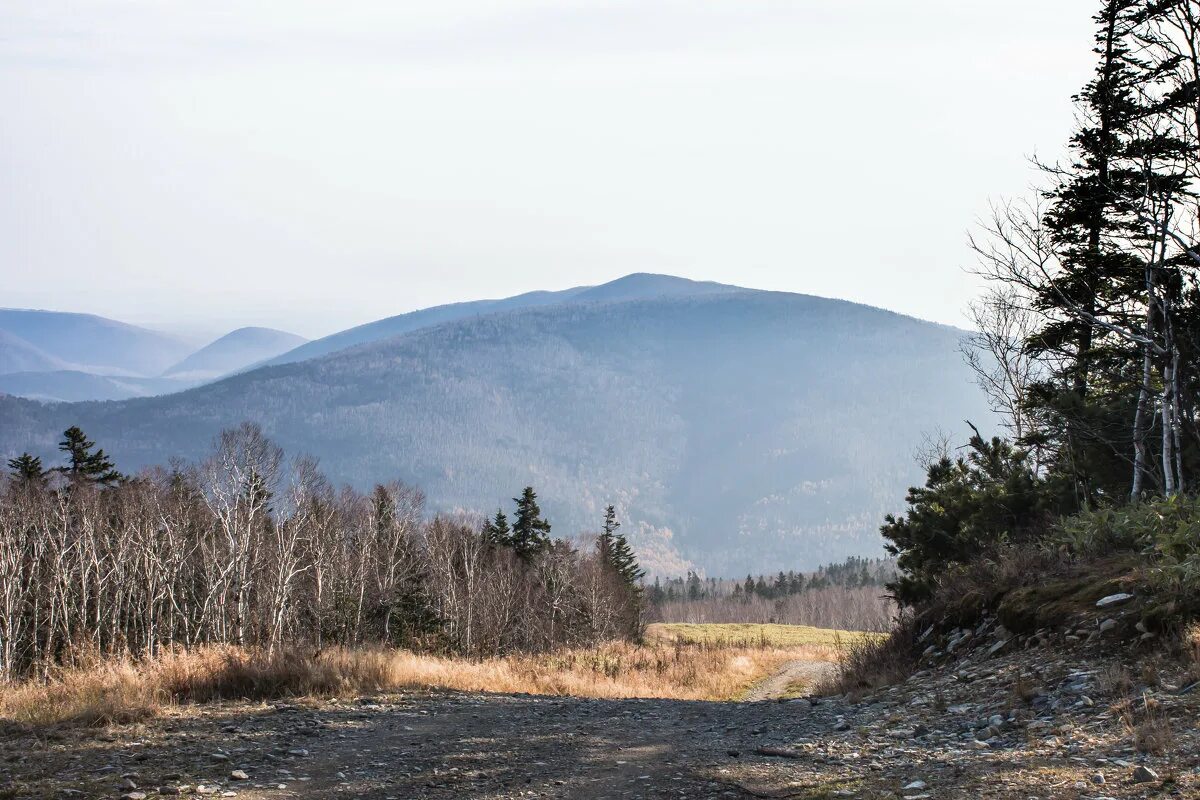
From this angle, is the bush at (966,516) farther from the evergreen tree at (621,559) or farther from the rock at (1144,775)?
the evergreen tree at (621,559)

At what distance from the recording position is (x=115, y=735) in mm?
8414

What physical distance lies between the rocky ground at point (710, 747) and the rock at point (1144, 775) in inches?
0.5

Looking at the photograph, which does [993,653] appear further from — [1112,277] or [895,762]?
[1112,277]

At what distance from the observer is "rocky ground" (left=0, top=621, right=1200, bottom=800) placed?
Answer: 656 cm

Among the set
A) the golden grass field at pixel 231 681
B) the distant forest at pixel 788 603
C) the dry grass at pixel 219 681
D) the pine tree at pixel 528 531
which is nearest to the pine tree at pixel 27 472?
the pine tree at pixel 528 531

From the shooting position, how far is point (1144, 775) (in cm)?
605

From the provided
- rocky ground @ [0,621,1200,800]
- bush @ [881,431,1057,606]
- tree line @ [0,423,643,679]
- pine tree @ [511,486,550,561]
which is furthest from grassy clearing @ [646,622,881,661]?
rocky ground @ [0,621,1200,800]

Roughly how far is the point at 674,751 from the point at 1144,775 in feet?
12.1

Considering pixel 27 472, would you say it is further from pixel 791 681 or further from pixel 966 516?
pixel 966 516

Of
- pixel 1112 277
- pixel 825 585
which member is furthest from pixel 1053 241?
pixel 825 585

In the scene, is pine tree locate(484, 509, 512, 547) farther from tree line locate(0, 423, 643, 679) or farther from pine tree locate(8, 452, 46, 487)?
pine tree locate(8, 452, 46, 487)

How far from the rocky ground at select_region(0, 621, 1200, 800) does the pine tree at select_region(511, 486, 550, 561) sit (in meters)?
59.1

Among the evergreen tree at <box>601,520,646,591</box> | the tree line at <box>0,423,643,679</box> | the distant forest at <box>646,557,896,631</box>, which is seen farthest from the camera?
the distant forest at <box>646,557,896,631</box>

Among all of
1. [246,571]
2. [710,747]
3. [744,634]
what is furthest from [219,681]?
[744,634]
